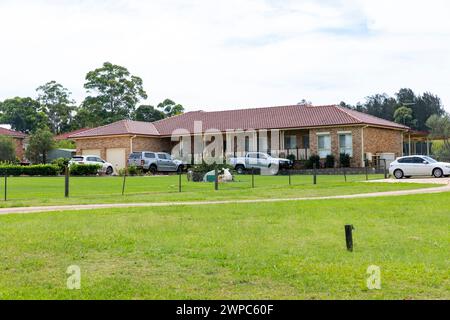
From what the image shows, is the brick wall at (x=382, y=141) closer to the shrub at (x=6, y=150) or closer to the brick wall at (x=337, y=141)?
the brick wall at (x=337, y=141)

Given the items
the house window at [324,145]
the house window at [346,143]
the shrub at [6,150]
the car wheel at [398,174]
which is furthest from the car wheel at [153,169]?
the car wheel at [398,174]

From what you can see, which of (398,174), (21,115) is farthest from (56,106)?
(398,174)

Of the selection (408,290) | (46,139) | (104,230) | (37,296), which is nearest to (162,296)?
(37,296)

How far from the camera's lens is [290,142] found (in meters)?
48.4

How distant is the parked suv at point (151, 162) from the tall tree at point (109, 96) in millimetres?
34123

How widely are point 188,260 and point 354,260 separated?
244cm

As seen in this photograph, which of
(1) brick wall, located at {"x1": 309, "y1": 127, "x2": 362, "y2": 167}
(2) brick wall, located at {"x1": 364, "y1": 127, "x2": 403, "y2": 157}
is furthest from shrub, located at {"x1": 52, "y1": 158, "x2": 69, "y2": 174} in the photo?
(2) brick wall, located at {"x1": 364, "y1": 127, "x2": 403, "y2": 157}

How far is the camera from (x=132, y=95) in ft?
261

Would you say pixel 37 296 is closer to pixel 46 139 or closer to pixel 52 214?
pixel 52 214

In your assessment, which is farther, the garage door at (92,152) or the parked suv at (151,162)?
the garage door at (92,152)

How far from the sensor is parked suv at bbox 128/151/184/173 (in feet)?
143

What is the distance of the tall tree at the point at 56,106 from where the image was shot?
88.7 metres

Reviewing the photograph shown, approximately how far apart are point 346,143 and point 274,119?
6.93 meters

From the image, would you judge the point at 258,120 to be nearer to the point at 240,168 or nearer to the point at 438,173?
the point at 240,168
